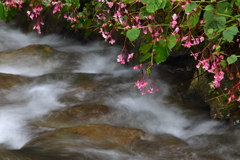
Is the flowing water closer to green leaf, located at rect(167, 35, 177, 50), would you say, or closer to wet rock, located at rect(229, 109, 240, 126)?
wet rock, located at rect(229, 109, 240, 126)

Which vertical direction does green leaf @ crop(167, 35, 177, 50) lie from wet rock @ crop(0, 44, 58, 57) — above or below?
above

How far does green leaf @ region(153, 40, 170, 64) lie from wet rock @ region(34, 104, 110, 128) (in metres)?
1.02

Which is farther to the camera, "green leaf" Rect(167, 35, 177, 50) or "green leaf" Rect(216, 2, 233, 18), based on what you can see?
"green leaf" Rect(167, 35, 177, 50)

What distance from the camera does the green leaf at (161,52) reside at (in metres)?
2.20

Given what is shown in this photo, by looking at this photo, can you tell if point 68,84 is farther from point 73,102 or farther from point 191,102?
point 191,102

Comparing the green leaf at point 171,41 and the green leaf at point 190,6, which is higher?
the green leaf at point 190,6

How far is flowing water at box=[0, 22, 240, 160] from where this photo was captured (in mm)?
2525

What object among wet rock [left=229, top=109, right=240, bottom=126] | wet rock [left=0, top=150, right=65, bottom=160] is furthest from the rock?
wet rock [left=0, top=150, right=65, bottom=160]

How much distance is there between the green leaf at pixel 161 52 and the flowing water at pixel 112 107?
2.53ft

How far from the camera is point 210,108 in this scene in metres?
3.06

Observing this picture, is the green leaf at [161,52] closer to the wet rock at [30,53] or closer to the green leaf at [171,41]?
the green leaf at [171,41]

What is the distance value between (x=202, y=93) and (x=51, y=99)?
1.60 metres

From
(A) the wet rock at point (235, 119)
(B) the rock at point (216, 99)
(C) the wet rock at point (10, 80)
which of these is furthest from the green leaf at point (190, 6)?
(C) the wet rock at point (10, 80)

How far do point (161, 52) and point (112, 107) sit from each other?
119 cm
